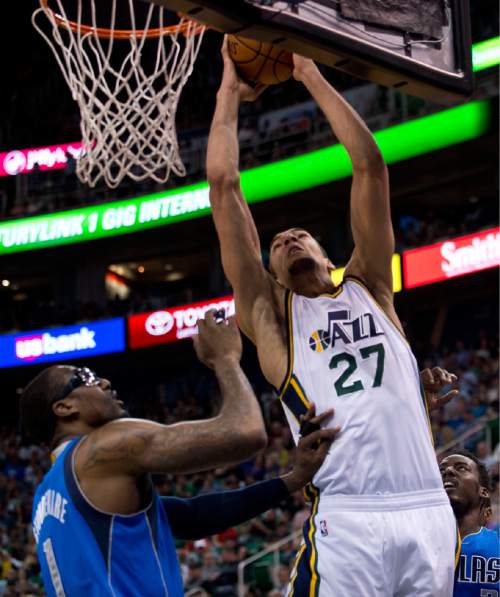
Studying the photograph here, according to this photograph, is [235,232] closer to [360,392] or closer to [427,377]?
[360,392]

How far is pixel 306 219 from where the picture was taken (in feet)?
67.7

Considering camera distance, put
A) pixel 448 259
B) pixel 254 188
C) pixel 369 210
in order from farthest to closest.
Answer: pixel 254 188, pixel 448 259, pixel 369 210

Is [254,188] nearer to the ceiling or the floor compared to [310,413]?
nearer to the ceiling

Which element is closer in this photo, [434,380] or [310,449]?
[310,449]

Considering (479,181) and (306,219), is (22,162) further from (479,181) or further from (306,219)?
(479,181)

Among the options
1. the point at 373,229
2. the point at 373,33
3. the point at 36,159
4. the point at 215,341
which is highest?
the point at 36,159

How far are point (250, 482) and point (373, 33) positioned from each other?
35.2 feet

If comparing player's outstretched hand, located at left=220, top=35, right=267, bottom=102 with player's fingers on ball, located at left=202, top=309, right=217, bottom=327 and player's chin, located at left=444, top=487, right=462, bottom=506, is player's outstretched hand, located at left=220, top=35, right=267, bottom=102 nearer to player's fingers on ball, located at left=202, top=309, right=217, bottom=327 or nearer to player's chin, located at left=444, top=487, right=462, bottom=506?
player's fingers on ball, located at left=202, top=309, right=217, bottom=327

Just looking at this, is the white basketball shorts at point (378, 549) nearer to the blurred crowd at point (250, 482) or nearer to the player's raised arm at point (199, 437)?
the player's raised arm at point (199, 437)

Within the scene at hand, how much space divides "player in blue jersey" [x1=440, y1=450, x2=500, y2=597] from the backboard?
144 cm

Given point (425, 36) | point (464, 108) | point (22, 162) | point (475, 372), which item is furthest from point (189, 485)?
point (425, 36)

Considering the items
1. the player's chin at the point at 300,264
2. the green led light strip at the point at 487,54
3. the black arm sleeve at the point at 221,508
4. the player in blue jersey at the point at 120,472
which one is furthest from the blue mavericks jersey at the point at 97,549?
the green led light strip at the point at 487,54

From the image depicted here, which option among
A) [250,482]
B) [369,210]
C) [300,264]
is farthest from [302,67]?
[250,482]

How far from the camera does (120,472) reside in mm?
2988
